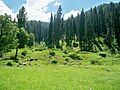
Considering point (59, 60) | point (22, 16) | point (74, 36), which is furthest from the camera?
point (74, 36)

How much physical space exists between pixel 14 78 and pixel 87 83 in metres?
8.39

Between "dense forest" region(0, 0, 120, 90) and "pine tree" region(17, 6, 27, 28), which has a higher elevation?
"pine tree" region(17, 6, 27, 28)

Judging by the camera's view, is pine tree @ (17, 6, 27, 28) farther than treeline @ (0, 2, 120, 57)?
Yes

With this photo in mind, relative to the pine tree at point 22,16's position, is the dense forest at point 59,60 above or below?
below

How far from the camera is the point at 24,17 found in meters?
119

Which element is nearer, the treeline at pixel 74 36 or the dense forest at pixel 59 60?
the dense forest at pixel 59 60

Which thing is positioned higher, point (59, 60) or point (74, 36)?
point (74, 36)

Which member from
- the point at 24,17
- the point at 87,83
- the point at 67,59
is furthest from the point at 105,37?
the point at 87,83

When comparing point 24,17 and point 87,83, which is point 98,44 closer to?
point 24,17

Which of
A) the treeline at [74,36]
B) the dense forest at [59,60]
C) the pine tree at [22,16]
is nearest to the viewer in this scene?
the dense forest at [59,60]

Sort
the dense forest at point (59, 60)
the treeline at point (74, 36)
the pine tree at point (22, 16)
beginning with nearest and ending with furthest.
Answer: the dense forest at point (59, 60) → the treeline at point (74, 36) → the pine tree at point (22, 16)

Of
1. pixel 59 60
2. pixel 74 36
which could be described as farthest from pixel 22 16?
pixel 74 36

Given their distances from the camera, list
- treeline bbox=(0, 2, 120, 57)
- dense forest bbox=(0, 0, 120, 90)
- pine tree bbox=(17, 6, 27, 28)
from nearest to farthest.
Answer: dense forest bbox=(0, 0, 120, 90) → treeline bbox=(0, 2, 120, 57) → pine tree bbox=(17, 6, 27, 28)

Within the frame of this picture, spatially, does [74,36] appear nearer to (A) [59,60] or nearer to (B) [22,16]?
(B) [22,16]
